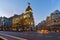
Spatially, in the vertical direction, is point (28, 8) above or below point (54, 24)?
above

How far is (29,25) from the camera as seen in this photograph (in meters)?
172

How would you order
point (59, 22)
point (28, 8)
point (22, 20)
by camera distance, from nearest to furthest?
point (59, 22) < point (22, 20) < point (28, 8)

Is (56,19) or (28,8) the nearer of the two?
(56,19)

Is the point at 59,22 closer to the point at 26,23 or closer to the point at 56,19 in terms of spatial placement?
the point at 56,19

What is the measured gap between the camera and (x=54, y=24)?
16875 centimetres

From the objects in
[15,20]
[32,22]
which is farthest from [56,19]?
[15,20]

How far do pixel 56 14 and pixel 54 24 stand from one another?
1894cm

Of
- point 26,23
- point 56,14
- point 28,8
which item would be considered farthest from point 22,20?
A: point 56,14

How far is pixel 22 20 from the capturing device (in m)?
180

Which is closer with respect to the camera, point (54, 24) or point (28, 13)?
point (54, 24)

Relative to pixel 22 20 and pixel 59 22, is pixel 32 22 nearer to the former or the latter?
pixel 22 20

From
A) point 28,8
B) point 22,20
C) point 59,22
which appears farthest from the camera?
point 28,8

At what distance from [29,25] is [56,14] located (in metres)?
31.8

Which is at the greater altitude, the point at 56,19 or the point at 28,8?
the point at 28,8
